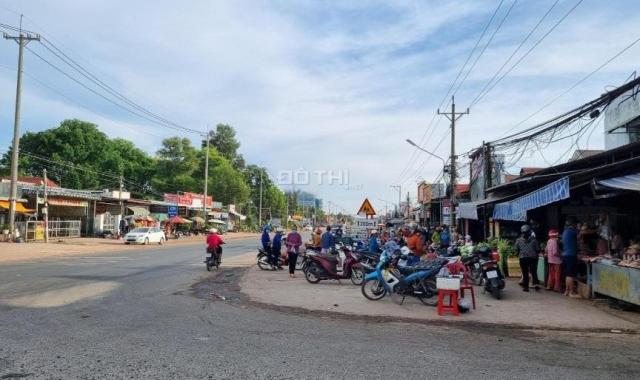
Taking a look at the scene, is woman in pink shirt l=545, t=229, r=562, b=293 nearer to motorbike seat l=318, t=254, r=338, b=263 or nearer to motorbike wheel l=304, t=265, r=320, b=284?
motorbike seat l=318, t=254, r=338, b=263

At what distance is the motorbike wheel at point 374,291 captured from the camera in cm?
1161

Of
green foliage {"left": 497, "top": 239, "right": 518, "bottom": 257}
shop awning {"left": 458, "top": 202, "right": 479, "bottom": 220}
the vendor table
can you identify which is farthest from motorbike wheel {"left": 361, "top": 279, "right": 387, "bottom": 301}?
shop awning {"left": 458, "top": 202, "right": 479, "bottom": 220}

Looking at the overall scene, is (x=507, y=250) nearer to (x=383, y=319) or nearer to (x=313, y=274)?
(x=313, y=274)

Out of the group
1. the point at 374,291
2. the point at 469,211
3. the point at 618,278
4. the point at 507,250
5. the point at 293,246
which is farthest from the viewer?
the point at 469,211

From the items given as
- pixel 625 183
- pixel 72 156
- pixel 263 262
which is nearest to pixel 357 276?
pixel 263 262

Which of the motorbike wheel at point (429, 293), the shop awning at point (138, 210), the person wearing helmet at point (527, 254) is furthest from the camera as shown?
the shop awning at point (138, 210)

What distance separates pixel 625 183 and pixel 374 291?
550 cm

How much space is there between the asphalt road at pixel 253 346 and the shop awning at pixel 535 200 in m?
3.90

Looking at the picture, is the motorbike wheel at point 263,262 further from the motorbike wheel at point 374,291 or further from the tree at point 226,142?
the tree at point 226,142

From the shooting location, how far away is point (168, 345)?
6.69 metres

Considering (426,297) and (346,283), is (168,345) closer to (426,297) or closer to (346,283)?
(426,297)

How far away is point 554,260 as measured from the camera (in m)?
12.5

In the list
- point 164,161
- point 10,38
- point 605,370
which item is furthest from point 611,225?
point 164,161

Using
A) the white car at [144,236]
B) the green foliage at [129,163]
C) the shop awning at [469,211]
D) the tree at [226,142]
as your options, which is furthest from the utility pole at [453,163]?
the tree at [226,142]
